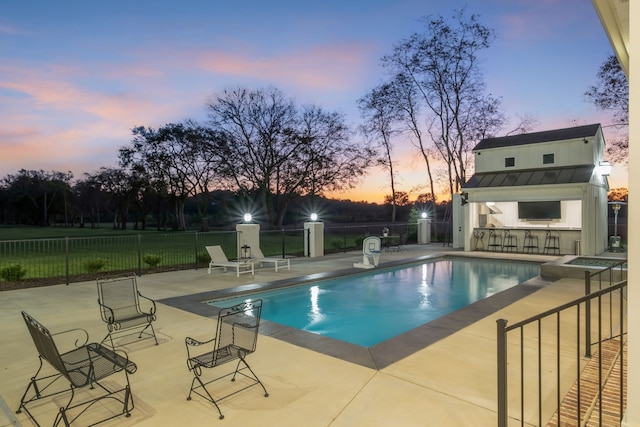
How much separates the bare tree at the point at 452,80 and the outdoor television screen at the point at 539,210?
8.84m

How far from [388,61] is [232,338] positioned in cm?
2429

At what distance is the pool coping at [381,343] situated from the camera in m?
4.52

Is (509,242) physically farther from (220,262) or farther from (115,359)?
(115,359)

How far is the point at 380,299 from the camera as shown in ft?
28.4

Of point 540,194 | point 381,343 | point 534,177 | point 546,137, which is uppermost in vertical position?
point 546,137

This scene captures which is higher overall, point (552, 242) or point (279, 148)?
point (279, 148)

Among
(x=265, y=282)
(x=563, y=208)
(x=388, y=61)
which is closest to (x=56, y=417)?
(x=265, y=282)

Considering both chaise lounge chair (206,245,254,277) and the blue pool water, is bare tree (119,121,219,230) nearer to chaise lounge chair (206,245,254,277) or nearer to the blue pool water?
chaise lounge chair (206,245,254,277)

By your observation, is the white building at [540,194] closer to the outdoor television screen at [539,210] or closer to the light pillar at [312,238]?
the outdoor television screen at [539,210]

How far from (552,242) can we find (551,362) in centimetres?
1311

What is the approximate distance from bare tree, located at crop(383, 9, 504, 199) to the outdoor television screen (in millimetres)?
8836

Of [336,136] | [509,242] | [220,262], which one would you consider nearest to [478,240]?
[509,242]

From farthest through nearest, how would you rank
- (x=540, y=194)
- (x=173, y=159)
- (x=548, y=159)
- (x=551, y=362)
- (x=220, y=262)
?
1. (x=173, y=159)
2. (x=548, y=159)
3. (x=540, y=194)
4. (x=220, y=262)
5. (x=551, y=362)

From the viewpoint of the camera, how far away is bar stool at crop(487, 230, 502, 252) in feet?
54.4
